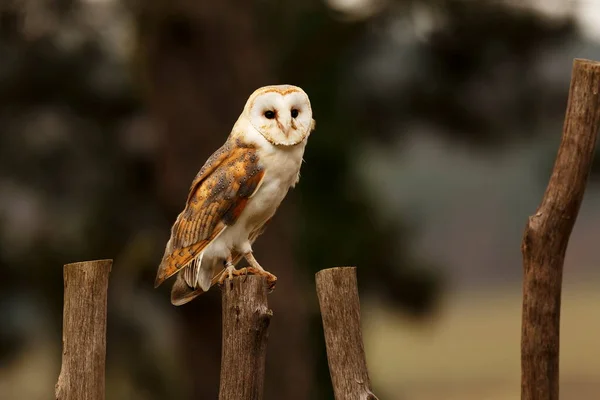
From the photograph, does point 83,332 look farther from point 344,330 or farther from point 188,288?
point 344,330

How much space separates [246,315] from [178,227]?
27 centimetres

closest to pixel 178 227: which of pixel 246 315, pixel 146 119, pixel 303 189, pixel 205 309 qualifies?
pixel 246 315

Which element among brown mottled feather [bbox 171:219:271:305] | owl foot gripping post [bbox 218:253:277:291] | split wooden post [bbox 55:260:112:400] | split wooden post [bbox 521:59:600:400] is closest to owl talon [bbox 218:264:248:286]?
owl foot gripping post [bbox 218:253:277:291]

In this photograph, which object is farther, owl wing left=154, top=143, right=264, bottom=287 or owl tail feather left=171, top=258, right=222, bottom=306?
owl tail feather left=171, top=258, right=222, bottom=306

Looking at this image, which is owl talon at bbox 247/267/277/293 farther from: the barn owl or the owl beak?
the owl beak

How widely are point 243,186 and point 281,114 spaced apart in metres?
0.20

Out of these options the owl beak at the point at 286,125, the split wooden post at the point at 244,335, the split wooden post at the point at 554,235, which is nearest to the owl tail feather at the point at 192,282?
the split wooden post at the point at 244,335

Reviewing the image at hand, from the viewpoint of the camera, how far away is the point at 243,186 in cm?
211

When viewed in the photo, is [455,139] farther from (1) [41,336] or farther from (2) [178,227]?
(2) [178,227]

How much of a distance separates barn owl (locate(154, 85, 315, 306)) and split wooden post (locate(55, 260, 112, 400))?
0.15m

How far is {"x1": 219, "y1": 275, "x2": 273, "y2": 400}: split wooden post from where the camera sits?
6.89 ft

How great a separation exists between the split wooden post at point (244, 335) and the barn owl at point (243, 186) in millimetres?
47

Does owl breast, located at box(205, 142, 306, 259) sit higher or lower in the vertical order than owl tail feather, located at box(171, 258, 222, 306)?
higher

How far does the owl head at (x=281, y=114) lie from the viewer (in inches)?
79.6
